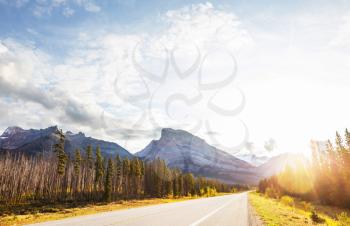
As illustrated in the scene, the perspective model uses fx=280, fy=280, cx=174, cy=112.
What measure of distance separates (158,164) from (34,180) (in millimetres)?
43824

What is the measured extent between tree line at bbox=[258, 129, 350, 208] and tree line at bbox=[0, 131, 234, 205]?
130ft

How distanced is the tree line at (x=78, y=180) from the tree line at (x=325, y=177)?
39487 millimetres

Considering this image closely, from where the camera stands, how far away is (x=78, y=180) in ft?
300

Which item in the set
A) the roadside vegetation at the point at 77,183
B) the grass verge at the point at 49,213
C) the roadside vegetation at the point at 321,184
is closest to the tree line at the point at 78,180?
the roadside vegetation at the point at 77,183

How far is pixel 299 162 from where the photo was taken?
9806 centimetres

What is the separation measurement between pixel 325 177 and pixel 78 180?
7281cm

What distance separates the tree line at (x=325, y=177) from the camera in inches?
2351

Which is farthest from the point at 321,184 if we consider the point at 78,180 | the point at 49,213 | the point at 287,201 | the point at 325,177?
the point at 78,180

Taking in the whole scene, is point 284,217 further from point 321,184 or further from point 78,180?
point 78,180

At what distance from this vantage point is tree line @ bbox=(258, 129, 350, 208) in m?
59.7

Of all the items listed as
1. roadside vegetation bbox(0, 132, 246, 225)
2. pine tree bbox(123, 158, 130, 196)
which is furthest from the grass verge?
pine tree bbox(123, 158, 130, 196)

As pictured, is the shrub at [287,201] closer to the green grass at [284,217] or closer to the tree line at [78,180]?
the green grass at [284,217]

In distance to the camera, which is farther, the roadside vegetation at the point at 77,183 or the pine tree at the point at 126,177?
the pine tree at the point at 126,177

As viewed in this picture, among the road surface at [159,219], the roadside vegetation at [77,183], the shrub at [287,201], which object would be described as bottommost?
the shrub at [287,201]
